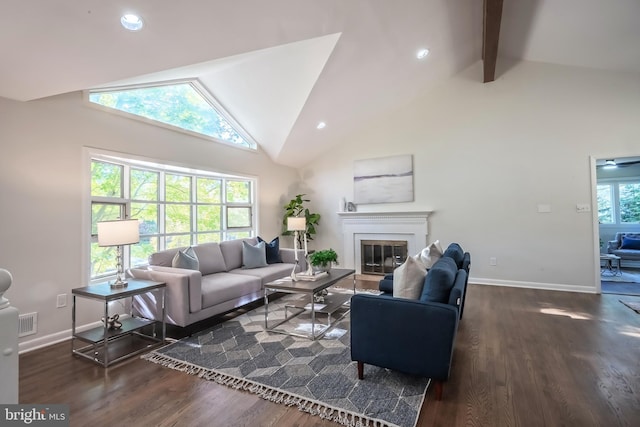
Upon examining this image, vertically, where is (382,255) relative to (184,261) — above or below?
below

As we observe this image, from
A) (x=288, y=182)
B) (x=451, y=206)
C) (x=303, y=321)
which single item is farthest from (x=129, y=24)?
(x=451, y=206)

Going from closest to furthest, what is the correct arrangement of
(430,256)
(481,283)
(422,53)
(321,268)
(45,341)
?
(45,341) → (430,256) → (321,268) → (422,53) → (481,283)

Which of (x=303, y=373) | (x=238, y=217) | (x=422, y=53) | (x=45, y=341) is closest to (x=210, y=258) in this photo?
→ (x=238, y=217)

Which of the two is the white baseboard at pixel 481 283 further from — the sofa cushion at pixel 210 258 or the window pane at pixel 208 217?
the window pane at pixel 208 217

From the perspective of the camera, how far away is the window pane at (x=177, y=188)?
14.6 ft

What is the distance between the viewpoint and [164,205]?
4.39m

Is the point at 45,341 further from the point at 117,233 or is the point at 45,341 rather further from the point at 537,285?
the point at 537,285

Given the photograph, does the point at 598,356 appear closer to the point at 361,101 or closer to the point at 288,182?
the point at 361,101

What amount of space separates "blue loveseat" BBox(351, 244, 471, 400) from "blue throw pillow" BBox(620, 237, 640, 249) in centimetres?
673

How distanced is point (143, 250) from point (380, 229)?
157 inches

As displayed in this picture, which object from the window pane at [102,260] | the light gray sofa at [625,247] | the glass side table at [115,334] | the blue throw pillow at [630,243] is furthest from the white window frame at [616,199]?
the window pane at [102,260]

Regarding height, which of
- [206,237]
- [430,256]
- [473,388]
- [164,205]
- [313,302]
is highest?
[164,205]

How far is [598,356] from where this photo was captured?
2.61 metres

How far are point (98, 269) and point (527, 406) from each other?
420cm
